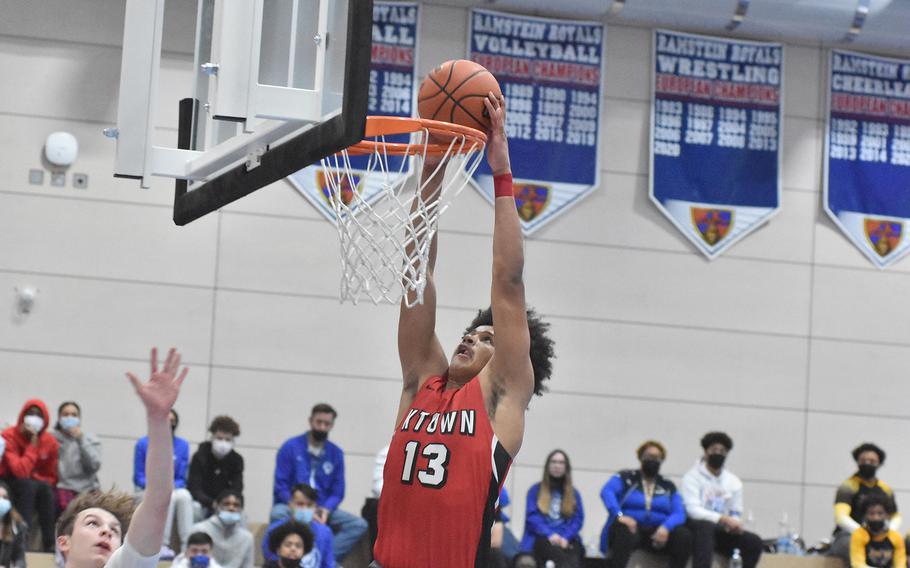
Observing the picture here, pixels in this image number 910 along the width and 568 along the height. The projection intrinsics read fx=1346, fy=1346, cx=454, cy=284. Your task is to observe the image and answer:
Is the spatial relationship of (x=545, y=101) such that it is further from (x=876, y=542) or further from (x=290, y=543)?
(x=290, y=543)

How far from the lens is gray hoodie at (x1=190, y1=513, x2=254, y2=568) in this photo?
1070 centimetres

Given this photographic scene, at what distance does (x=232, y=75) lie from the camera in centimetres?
468

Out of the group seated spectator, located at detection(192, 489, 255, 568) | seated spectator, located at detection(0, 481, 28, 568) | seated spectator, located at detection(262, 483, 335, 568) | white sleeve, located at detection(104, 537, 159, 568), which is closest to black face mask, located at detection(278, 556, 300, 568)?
seated spectator, located at detection(262, 483, 335, 568)

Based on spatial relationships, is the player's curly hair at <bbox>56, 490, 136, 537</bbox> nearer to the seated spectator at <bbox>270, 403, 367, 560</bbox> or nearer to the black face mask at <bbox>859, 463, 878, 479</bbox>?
the seated spectator at <bbox>270, 403, 367, 560</bbox>

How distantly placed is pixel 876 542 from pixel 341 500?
15.3 feet

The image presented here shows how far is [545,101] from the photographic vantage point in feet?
45.6

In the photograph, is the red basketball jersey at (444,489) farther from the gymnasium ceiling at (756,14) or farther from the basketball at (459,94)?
the gymnasium ceiling at (756,14)

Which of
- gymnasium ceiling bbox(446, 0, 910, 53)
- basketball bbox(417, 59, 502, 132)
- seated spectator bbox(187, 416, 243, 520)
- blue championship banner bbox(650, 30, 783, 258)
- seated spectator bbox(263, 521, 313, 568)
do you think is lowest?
seated spectator bbox(263, 521, 313, 568)

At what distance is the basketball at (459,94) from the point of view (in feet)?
17.3

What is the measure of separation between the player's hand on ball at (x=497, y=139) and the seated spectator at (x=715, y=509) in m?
7.43

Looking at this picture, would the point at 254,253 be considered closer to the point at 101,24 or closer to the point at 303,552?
the point at 101,24

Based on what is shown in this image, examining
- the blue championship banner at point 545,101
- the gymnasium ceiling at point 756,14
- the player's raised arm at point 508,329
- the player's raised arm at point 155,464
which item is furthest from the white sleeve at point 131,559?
the gymnasium ceiling at point 756,14

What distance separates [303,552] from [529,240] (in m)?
4.86

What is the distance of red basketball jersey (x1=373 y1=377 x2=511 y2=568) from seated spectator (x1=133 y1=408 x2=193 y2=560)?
5.98m
